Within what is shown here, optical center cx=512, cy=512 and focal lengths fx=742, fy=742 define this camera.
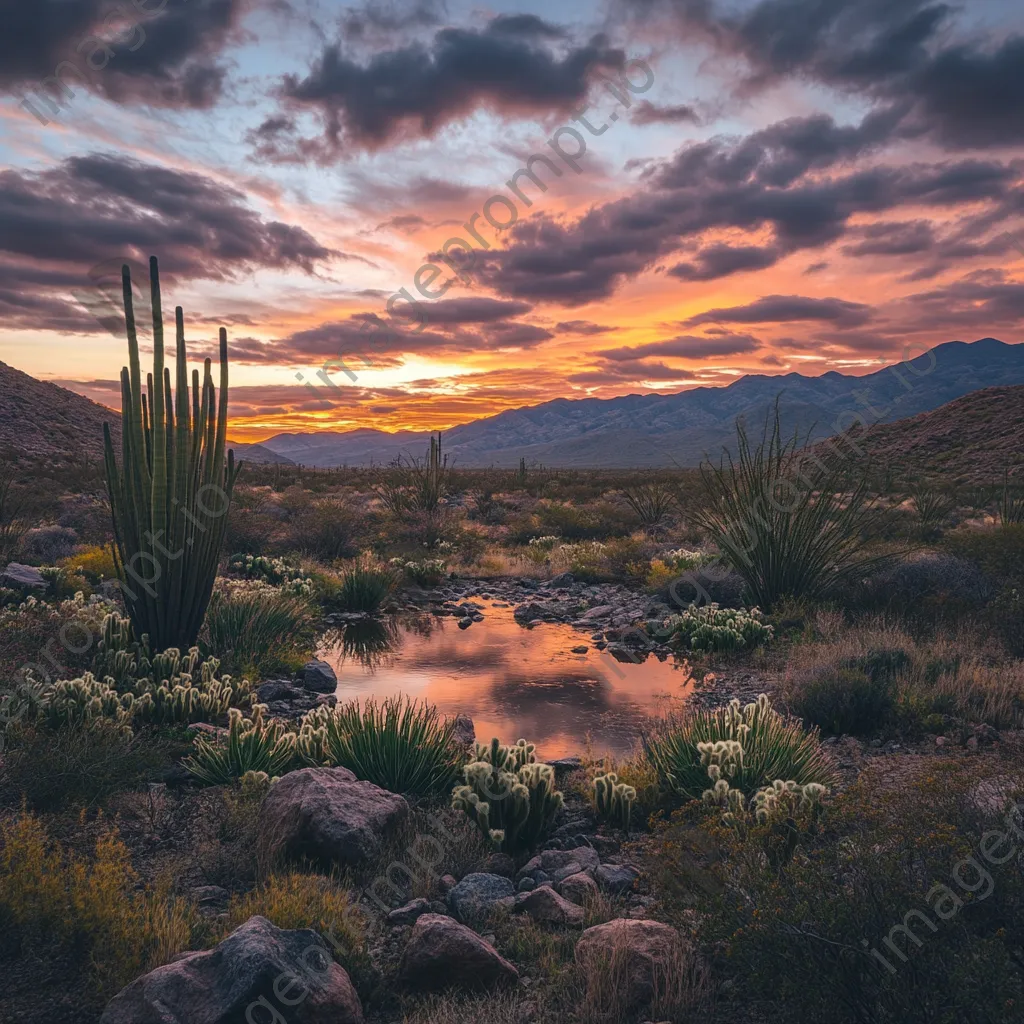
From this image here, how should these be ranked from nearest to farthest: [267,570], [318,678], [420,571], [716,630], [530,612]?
1. [318,678]
2. [716,630]
3. [530,612]
4. [267,570]
5. [420,571]

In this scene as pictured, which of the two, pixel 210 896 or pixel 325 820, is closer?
pixel 210 896

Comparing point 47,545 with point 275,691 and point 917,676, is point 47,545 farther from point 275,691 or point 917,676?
point 917,676

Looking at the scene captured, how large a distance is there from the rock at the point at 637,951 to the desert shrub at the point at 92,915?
1.91 metres

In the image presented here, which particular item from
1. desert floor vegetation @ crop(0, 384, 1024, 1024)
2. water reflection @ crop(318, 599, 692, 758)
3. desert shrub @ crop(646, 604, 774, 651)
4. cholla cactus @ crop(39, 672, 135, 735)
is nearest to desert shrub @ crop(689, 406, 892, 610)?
desert floor vegetation @ crop(0, 384, 1024, 1024)

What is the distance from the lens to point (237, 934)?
317 cm

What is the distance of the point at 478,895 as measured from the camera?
165 inches

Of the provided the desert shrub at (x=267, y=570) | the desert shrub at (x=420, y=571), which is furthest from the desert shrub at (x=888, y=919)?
the desert shrub at (x=420, y=571)

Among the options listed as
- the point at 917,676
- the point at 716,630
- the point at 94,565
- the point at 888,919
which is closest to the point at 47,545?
the point at 94,565

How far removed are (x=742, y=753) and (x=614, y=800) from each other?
102cm

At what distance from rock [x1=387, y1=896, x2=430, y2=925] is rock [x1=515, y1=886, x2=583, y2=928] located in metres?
0.54

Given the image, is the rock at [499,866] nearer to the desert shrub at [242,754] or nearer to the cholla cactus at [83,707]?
the desert shrub at [242,754]

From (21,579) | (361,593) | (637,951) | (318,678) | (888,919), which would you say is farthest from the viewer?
(361,593)

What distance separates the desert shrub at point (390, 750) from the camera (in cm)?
566

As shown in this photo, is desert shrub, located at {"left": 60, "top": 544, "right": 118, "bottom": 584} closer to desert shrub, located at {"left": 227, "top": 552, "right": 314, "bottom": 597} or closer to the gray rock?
desert shrub, located at {"left": 227, "top": 552, "right": 314, "bottom": 597}
